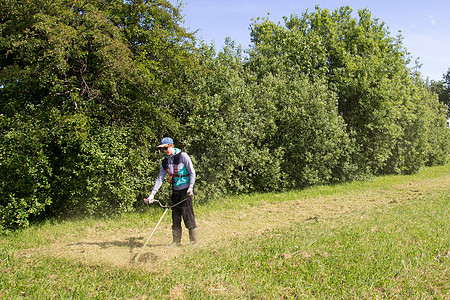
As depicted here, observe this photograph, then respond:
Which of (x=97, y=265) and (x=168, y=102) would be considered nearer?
(x=97, y=265)

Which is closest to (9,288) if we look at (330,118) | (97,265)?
(97,265)

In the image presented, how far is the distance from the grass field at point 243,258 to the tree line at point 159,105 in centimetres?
142

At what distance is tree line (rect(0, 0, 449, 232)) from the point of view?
805 cm

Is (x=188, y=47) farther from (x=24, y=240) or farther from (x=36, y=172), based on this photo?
(x=24, y=240)

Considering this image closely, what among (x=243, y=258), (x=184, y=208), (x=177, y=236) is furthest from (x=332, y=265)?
(x=177, y=236)

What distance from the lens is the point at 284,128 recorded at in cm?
1435

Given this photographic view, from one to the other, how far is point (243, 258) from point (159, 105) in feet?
20.2

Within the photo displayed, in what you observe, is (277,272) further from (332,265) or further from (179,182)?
(179,182)

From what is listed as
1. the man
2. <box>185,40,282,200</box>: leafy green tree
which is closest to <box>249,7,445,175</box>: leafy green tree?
<box>185,40,282,200</box>: leafy green tree

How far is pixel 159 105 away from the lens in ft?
34.0

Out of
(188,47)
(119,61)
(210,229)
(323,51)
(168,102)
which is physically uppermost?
(323,51)

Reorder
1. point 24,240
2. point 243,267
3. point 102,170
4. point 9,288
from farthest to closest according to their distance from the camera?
point 102,170 < point 24,240 < point 243,267 < point 9,288

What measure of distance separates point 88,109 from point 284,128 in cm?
837

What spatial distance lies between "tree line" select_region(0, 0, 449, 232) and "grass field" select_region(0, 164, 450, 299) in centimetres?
142
